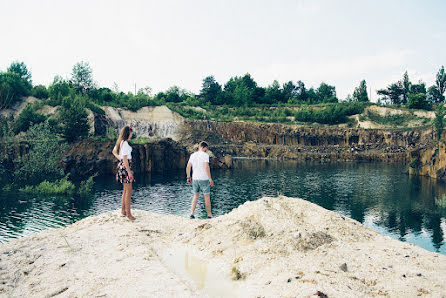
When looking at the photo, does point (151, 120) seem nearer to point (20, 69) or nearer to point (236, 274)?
point (20, 69)

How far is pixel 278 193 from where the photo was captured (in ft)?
82.8

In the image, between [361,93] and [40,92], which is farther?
[361,93]

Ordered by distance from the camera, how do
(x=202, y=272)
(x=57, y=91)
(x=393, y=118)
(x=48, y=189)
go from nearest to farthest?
(x=202, y=272) → (x=48, y=189) → (x=57, y=91) → (x=393, y=118)

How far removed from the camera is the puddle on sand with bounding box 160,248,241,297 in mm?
5816

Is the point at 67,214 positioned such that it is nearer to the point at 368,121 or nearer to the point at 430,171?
the point at 430,171

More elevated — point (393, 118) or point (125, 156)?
point (393, 118)

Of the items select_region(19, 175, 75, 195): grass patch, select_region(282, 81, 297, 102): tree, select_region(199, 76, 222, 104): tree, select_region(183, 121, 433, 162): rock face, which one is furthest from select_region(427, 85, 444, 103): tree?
select_region(19, 175, 75, 195): grass patch

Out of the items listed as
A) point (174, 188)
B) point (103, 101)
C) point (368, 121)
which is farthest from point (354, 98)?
point (174, 188)

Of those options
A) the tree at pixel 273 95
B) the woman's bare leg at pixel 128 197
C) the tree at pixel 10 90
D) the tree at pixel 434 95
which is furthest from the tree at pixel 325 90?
the woman's bare leg at pixel 128 197

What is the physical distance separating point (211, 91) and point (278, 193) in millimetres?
84266

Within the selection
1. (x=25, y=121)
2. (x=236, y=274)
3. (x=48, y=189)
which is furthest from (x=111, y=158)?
(x=236, y=274)

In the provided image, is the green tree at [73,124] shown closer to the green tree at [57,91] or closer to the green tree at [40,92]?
the green tree at [57,91]

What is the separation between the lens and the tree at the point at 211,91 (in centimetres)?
10376

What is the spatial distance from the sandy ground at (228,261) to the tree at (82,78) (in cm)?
6909
